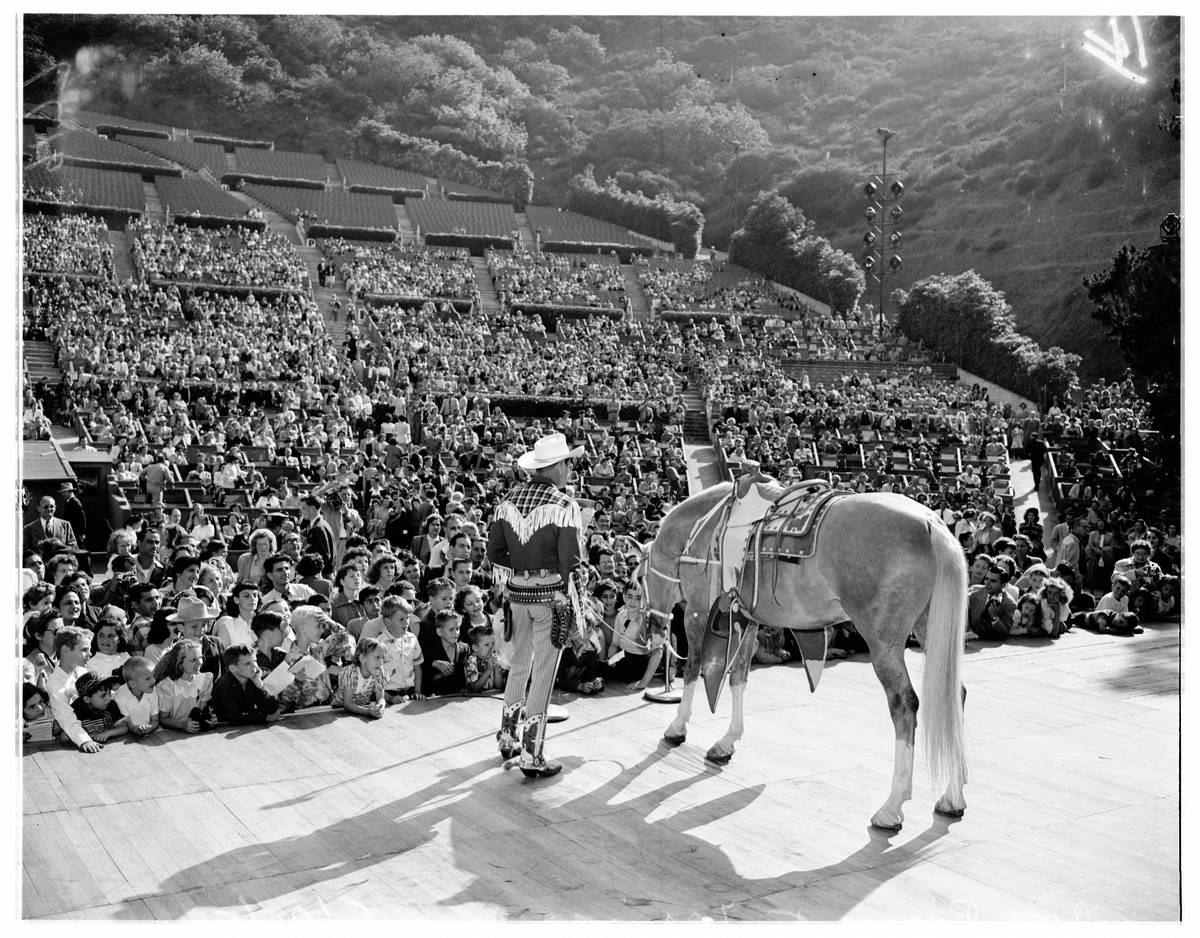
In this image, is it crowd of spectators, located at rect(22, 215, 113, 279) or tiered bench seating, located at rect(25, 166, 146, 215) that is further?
tiered bench seating, located at rect(25, 166, 146, 215)

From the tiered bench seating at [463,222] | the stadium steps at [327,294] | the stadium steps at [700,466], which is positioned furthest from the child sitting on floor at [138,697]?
the tiered bench seating at [463,222]

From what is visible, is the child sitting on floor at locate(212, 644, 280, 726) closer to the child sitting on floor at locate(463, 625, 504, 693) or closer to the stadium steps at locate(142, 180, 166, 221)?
the child sitting on floor at locate(463, 625, 504, 693)

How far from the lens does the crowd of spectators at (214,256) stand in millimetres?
37156

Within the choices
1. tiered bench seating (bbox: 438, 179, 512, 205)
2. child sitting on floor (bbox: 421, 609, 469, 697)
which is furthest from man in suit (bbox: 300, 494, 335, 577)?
tiered bench seating (bbox: 438, 179, 512, 205)

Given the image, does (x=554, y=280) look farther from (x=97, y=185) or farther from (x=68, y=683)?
(x=68, y=683)

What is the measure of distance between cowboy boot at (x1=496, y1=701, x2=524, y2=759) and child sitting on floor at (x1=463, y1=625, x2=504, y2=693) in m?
1.26

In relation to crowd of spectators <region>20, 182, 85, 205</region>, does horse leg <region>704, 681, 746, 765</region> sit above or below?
below

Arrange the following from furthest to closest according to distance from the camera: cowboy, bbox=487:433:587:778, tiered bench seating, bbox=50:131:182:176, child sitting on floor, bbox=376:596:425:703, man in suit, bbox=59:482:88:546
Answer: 1. tiered bench seating, bbox=50:131:182:176
2. man in suit, bbox=59:482:88:546
3. child sitting on floor, bbox=376:596:425:703
4. cowboy, bbox=487:433:587:778

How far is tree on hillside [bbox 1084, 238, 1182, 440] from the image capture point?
1267 centimetres

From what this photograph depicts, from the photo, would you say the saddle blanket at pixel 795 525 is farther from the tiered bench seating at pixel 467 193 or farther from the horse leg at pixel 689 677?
the tiered bench seating at pixel 467 193

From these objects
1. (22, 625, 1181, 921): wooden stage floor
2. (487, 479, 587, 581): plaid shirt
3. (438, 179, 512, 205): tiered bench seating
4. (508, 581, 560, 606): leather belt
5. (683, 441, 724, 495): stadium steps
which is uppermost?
(438, 179, 512, 205): tiered bench seating

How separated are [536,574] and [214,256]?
37.1 metres
